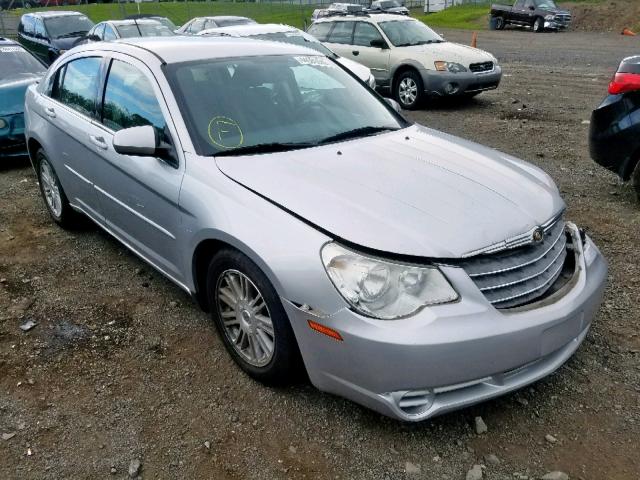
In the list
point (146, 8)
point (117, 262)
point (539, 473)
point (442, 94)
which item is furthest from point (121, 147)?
point (146, 8)

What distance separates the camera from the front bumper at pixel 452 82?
33.4 ft

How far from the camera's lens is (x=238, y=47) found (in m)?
3.85

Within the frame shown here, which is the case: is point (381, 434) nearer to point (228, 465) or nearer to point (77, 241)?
point (228, 465)

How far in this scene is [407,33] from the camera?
11.3 metres

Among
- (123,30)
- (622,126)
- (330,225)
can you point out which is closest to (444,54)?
(622,126)

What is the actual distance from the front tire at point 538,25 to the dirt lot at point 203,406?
2522 cm

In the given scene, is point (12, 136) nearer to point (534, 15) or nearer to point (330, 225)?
point (330, 225)

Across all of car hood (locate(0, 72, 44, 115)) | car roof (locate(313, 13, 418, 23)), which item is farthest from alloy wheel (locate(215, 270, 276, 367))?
car roof (locate(313, 13, 418, 23))

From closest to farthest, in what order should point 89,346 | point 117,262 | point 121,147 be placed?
1. point 121,147
2. point 89,346
3. point 117,262

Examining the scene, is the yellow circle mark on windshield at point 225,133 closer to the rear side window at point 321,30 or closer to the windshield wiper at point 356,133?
the windshield wiper at point 356,133

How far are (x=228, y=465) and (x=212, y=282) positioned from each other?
95cm

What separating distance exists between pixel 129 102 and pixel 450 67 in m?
7.72

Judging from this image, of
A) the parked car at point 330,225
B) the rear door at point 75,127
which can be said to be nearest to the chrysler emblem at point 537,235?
the parked car at point 330,225

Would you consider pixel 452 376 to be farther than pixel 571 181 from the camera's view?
No
